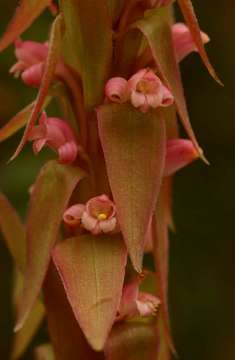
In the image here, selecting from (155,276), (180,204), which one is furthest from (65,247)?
(180,204)

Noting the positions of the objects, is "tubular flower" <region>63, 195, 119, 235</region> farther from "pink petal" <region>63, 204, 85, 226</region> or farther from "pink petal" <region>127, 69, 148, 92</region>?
"pink petal" <region>127, 69, 148, 92</region>

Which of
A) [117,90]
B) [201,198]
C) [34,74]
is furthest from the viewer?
[201,198]

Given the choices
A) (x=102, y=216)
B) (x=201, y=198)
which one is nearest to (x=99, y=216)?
(x=102, y=216)

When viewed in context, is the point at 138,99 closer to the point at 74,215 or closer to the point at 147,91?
the point at 147,91

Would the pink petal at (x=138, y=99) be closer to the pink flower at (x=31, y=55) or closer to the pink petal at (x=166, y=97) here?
the pink petal at (x=166, y=97)

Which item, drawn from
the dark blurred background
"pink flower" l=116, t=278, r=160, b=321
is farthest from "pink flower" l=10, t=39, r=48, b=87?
the dark blurred background

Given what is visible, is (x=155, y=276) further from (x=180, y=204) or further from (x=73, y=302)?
(x=180, y=204)

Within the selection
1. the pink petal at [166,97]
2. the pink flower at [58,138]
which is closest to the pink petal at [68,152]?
the pink flower at [58,138]

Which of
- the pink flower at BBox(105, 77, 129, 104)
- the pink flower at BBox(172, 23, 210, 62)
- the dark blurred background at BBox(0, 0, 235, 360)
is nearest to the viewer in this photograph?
the pink flower at BBox(105, 77, 129, 104)
